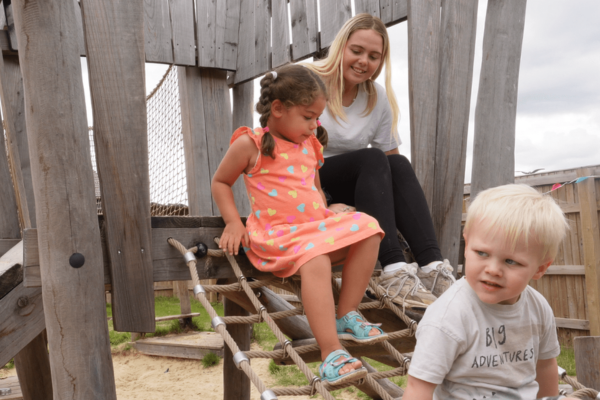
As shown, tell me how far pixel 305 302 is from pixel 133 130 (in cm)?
87

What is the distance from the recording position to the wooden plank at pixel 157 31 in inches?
143

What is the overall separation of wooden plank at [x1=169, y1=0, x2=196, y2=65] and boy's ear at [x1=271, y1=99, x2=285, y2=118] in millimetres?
1948

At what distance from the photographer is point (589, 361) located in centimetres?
193

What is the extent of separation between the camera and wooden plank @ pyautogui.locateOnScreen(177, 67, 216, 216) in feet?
12.8

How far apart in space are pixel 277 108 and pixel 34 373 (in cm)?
239

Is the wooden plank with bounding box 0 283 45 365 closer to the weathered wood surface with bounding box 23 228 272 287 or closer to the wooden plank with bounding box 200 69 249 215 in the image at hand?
the weathered wood surface with bounding box 23 228 272 287

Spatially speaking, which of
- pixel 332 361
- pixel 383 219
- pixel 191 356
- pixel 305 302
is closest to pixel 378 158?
pixel 383 219

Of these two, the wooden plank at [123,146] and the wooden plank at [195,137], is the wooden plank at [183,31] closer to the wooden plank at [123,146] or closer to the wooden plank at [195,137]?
the wooden plank at [195,137]

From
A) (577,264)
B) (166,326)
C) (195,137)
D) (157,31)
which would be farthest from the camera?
(166,326)

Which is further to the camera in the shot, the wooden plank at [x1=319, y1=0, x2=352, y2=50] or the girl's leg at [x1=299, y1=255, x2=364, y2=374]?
the wooden plank at [x1=319, y1=0, x2=352, y2=50]

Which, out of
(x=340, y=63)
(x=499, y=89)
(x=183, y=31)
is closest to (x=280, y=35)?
(x=183, y=31)

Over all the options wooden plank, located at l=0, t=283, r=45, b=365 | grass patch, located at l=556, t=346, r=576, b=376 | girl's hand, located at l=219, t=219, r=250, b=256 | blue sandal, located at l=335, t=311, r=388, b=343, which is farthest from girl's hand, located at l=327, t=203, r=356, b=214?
grass patch, located at l=556, t=346, r=576, b=376

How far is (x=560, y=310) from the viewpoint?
5945 mm

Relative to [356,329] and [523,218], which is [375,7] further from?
[523,218]
